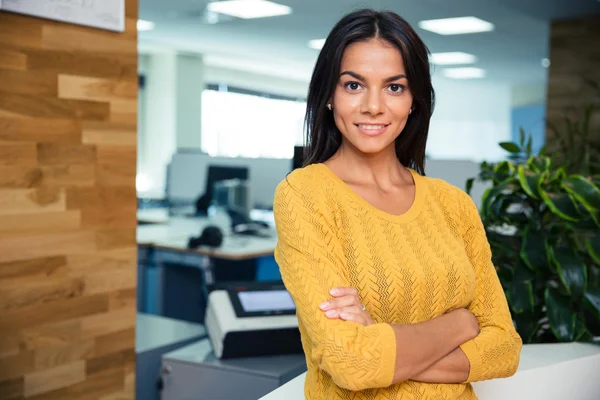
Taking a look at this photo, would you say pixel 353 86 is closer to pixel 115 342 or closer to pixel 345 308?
pixel 345 308

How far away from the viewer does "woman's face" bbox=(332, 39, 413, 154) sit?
4.02ft

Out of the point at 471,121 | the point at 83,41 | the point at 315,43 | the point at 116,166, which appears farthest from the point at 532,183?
the point at 471,121

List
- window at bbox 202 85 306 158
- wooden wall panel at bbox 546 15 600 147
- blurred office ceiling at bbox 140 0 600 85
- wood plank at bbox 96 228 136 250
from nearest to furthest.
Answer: wood plank at bbox 96 228 136 250 < blurred office ceiling at bbox 140 0 600 85 < wooden wall panel at bbox 546 15 600 147 < window at bbox 202 85 306 158

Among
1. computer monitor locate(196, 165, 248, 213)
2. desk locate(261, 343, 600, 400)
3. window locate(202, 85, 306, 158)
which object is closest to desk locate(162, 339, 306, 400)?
desk locate(261, 343, 600, 400)

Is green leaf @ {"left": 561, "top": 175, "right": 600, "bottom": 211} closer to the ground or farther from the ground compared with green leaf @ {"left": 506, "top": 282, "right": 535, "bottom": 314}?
farther from the ground

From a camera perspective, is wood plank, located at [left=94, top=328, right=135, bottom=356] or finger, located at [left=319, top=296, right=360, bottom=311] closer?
finger, located at [left=319, top=296, right=360, bottom=311]

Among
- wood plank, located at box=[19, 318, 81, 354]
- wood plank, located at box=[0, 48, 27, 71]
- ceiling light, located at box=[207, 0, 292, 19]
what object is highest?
ceiling light, located at box=[207, 0, 292, 19]

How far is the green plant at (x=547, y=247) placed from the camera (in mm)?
1906

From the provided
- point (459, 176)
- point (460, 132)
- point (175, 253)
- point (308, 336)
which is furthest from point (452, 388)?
point (460, 132)

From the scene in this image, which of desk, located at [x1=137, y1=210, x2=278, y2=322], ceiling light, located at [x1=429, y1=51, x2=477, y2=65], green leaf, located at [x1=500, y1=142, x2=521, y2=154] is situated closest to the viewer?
green leaf, located at [x1=500, y1=142, x2=521, y2=154]

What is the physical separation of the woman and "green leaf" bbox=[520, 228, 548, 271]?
2.10 feet

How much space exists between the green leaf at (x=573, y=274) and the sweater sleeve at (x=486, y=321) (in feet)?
2.04

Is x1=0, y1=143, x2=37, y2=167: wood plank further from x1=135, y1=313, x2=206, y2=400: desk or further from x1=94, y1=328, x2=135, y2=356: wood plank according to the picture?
x1=135, y1=313, x2=206, y2=400: desk

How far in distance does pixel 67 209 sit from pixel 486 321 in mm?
1283
